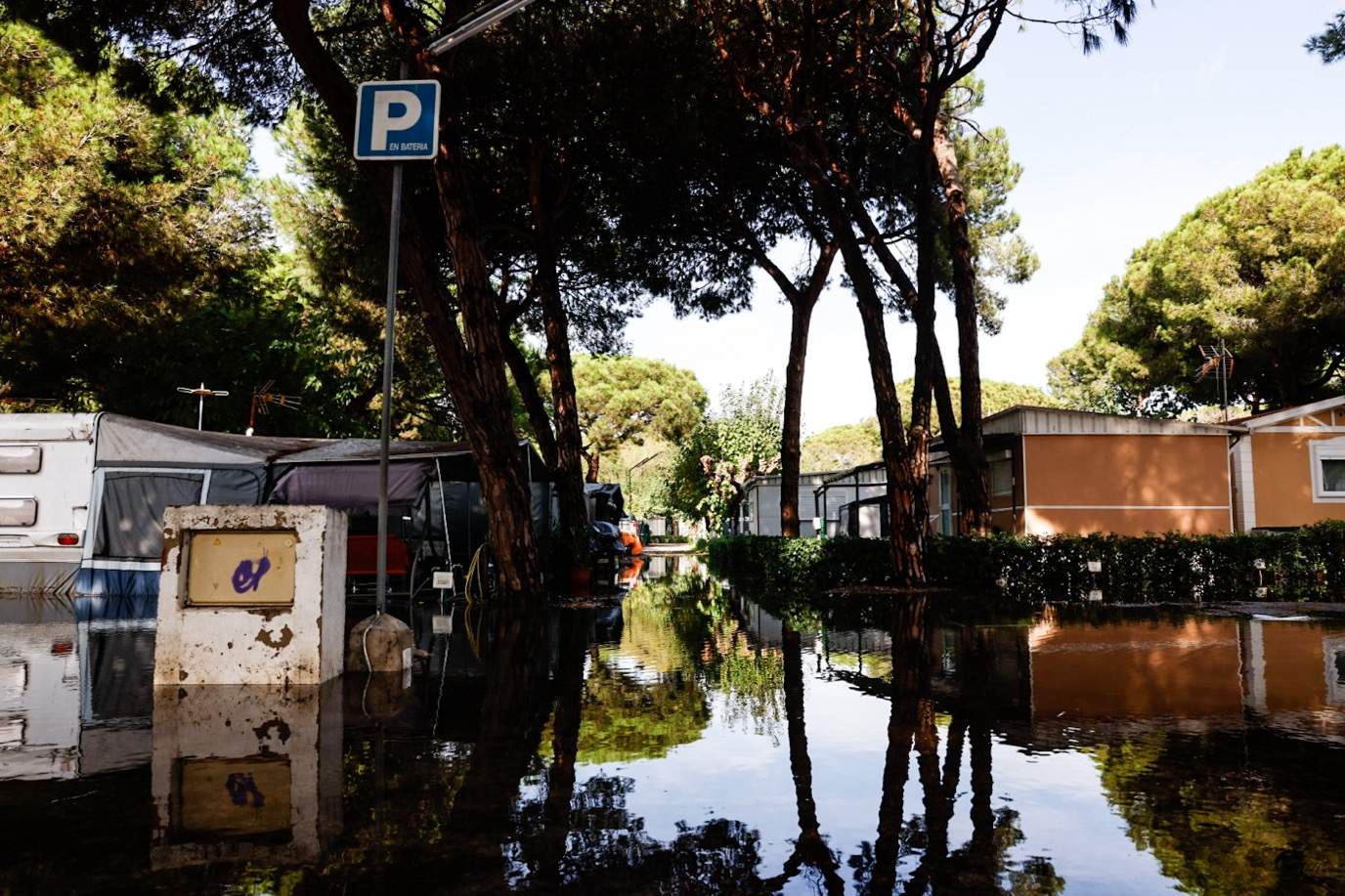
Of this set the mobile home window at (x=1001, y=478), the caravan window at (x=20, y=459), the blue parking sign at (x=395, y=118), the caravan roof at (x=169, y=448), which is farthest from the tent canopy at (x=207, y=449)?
the mobile home window at (x=1001, y=478)

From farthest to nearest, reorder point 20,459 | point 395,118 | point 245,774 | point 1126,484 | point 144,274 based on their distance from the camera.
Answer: point 1126,484
point 144,274
point 20,459
point 395,118
point 245,774

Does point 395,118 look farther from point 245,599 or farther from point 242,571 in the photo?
point 245,599

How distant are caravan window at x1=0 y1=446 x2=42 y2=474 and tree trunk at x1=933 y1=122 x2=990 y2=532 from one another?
14.8 metres

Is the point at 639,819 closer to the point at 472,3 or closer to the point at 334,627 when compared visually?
the point at 334,627

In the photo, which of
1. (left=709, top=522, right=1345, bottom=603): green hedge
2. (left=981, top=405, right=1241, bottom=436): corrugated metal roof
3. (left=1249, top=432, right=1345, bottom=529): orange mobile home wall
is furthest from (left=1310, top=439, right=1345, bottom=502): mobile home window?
(left=709, top=522, right=1345, bottom=603): green hedge

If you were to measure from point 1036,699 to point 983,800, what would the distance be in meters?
2.49

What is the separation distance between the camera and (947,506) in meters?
25.8

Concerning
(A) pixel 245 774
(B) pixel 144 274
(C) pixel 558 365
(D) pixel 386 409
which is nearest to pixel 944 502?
(C) pixel 558 365

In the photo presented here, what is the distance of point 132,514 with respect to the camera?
15617 millimetres

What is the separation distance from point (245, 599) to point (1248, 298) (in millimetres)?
33498

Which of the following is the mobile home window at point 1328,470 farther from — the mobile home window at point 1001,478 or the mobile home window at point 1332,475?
the mobile home window at point 1001,478

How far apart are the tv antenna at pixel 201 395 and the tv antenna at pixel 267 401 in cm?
83

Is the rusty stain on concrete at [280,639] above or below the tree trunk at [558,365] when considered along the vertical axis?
below

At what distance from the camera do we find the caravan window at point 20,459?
50.1 ft
